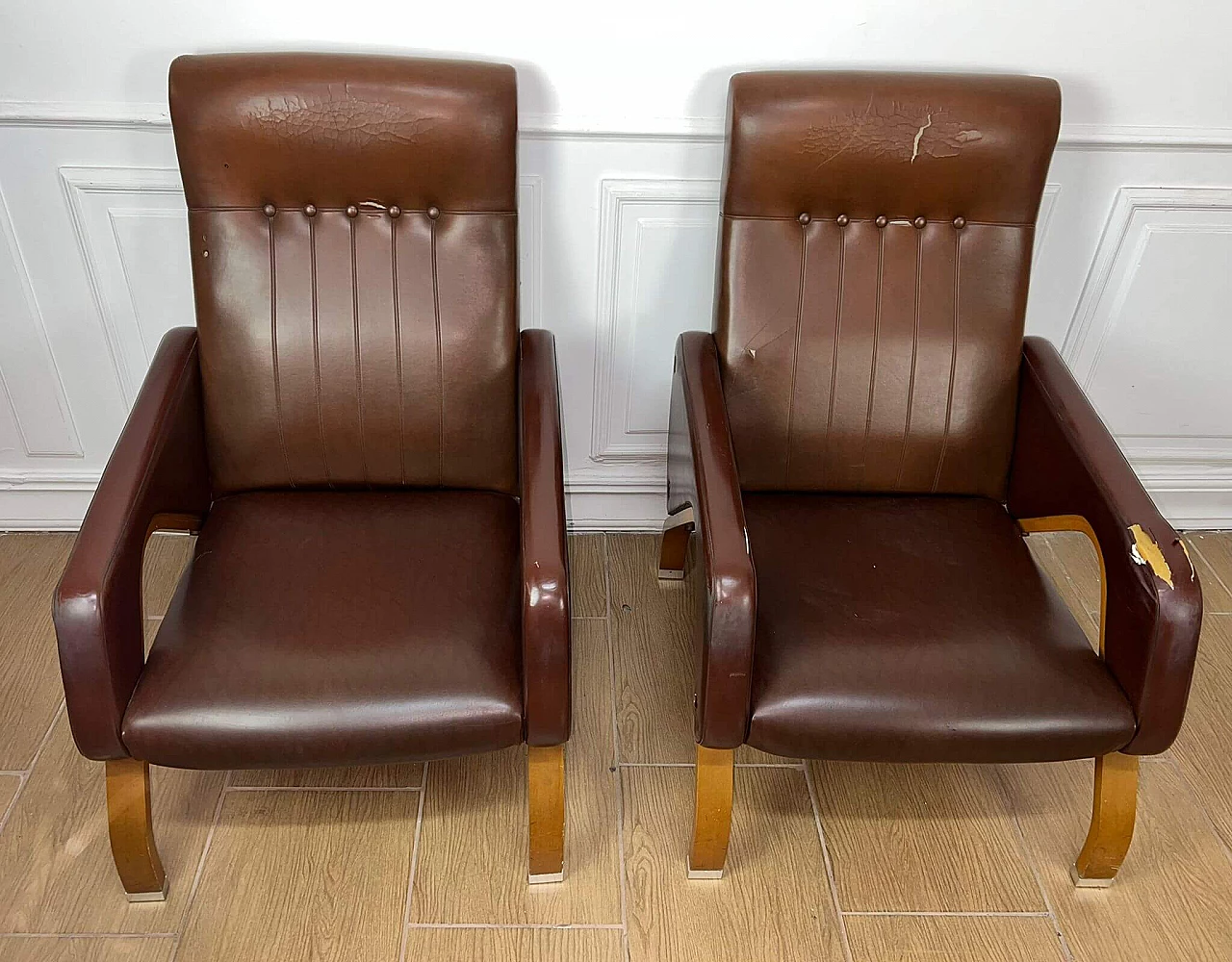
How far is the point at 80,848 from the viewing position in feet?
4.80

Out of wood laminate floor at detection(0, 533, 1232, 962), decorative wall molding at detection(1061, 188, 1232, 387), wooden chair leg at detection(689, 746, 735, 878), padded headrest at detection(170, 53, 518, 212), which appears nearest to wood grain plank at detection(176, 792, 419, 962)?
wood laminate floor at detection(0, 533, 1232, 962)

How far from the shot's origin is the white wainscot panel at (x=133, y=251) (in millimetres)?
1649

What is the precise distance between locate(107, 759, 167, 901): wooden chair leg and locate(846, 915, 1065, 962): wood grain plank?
94cm

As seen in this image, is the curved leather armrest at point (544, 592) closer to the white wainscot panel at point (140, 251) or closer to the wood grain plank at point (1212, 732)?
the white wainscot panel at point (140, 251)

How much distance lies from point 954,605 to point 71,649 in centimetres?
111

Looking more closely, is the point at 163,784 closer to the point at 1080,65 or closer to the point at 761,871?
the point at 761,871

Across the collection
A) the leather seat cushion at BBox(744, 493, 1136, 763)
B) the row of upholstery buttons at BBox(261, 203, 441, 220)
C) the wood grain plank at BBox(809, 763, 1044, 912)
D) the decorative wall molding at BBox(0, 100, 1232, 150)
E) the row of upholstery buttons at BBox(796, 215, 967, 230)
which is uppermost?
the decorative wall molding at BBox(0, 100, 1232, 150)

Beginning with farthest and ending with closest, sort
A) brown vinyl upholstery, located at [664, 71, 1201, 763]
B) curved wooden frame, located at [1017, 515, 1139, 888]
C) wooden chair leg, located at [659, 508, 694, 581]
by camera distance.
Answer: wooden chair leg, located at [659, 508, 694, 581]
curved wooden frame, located at [1017, 515, 1139, 888]
brown vinyl upholstery, located at [664, 71, 1201, 763]

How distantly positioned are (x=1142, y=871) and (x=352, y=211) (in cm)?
149

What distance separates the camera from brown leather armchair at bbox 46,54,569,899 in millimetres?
1226

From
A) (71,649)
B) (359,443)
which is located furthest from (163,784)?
(359,443)

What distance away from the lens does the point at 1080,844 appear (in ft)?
4.99

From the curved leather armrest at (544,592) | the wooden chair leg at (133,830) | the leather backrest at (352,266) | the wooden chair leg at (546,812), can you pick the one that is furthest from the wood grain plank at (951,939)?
the wooden chair leg at (133,830)

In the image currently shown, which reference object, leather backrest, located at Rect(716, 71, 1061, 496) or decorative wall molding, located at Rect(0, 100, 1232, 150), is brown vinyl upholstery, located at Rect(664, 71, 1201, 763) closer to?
leather backrest, located at Rect(716, 71, 1061, 496)
